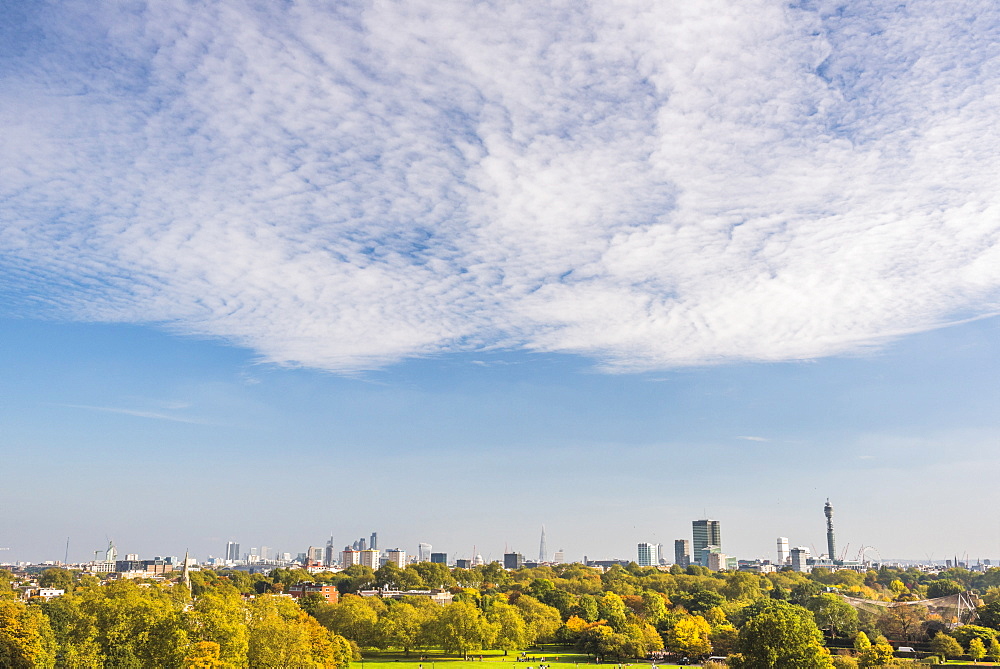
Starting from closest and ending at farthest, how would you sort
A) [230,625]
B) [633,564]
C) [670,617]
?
[230,625] → [670,617] → [633,564]

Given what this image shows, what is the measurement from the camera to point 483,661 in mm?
85375

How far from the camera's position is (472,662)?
274ft

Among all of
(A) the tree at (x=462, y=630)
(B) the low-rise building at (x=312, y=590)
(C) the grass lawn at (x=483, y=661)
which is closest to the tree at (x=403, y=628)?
(C) the grass lawn at (x=483, y=661)

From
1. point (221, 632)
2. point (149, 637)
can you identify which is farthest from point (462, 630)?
point (149, 637)

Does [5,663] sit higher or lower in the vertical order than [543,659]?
higher

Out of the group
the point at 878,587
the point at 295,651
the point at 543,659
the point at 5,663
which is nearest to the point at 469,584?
the point at 543,659

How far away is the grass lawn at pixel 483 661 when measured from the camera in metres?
78.8

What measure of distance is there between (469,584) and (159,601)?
9805cm

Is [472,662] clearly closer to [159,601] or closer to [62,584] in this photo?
[159,601]

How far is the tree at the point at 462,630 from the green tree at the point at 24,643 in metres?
43.8

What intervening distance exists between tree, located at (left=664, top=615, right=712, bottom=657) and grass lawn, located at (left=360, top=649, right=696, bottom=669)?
4.62m

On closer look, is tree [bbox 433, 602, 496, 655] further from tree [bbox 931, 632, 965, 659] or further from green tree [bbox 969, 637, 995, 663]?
green tree [bbox 969, 637, 995, 663]

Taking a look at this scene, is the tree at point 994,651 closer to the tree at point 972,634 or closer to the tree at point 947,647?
the tree at point 972,634

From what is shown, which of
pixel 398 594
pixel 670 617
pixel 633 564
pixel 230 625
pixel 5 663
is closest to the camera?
pixel 5 663
